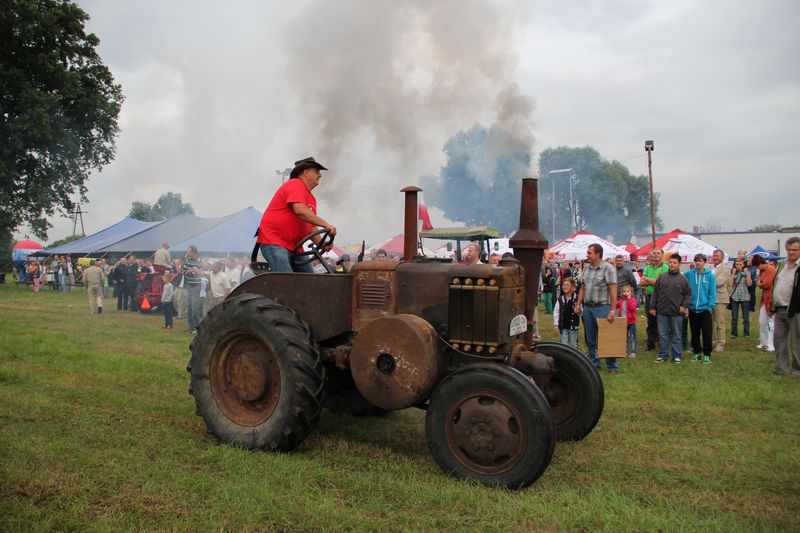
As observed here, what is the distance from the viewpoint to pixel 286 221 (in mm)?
5211

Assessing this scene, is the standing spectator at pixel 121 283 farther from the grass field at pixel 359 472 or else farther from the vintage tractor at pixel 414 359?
the vintage tractor at pixel 414 359

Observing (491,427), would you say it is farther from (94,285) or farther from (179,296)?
(94,285)

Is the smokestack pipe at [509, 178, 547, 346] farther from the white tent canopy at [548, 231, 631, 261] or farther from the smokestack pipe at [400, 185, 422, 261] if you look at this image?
the white tent canopy at [548, 231, 631, 261]

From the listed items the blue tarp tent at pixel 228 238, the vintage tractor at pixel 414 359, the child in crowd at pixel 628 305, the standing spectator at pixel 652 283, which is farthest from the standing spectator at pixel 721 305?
the blue tarp tent at pixel 228 238

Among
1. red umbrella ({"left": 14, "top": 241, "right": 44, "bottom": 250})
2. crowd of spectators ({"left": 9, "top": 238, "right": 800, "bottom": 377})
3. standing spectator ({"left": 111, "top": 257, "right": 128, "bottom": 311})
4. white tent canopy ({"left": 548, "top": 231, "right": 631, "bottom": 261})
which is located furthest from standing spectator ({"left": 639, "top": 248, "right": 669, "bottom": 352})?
red umbrella ({"left": 14, "top": 241, "right": 44, "bottom": 250})

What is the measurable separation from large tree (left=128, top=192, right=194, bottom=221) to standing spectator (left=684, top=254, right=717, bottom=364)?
2251 inches

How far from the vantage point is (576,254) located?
22.3m

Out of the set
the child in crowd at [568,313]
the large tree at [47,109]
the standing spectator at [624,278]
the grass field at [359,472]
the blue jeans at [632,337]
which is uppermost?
the large tree at [47,109]

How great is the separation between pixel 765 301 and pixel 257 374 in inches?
370

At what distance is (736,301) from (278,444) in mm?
12125

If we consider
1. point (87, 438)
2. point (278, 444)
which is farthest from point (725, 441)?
point (87, 438)

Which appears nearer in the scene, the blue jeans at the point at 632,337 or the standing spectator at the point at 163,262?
the blue jeans at the point at 632,337

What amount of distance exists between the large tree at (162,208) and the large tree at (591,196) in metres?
34.8

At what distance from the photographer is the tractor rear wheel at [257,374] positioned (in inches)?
173
